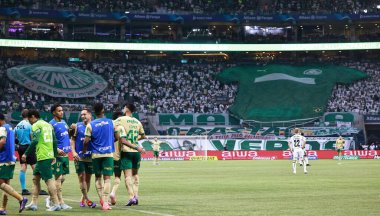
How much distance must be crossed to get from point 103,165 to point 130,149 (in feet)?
4.65

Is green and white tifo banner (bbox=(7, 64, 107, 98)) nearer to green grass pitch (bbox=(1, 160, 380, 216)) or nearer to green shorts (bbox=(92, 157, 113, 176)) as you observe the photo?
green grass pitch (bbox=(1, 160, 380, 216))

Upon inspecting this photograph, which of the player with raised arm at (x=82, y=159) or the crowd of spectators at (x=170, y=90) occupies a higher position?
the player with raised arm at (x=82, y=159)

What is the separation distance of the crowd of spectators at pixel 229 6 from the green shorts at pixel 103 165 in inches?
3075

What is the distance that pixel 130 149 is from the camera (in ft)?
68.2

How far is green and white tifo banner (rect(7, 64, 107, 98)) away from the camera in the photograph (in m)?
88.8

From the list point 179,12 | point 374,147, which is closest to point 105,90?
point 179,12

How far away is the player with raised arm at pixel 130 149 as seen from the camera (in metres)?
20.5

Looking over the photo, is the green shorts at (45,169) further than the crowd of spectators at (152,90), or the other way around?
the crowd of spectators at (152,90)

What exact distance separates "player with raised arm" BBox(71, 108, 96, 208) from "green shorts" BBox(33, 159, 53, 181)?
1.53m

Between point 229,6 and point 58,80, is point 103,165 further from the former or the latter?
point 229,6

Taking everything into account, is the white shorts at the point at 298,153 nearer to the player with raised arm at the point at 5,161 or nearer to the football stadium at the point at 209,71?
the football stadium at the point at 209,71

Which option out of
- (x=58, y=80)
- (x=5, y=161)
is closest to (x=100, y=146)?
(x=5, y=161)

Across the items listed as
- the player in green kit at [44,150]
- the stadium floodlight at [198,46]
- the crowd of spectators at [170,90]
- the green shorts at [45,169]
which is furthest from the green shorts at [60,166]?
the stadium floodlight at [198,46]

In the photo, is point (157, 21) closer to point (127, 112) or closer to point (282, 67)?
point (282, 67)
